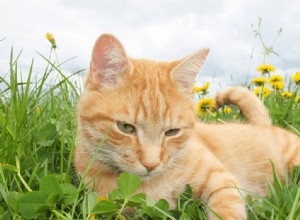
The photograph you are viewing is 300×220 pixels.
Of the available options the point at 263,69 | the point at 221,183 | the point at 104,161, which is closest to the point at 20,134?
the point at 104,161

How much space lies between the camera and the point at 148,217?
84.5 inches

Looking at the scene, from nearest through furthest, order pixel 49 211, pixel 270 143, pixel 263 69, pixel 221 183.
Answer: pixel 49 211
pixel 221 183
pixel 270 143
pixel 263 69

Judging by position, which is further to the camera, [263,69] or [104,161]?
[263,69]

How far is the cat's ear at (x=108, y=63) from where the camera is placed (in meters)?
2.14

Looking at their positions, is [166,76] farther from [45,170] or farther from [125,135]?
[45,170]

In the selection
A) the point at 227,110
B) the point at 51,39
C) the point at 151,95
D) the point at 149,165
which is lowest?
the point at 227,110

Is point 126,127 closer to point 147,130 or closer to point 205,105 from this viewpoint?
point 147,130

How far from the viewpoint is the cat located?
6.97 ft

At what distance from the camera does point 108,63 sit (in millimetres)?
2232

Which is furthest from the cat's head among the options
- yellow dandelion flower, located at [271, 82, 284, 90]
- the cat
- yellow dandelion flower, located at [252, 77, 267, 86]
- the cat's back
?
yellow dandelion flower, located at [271, 82, 284, 90]

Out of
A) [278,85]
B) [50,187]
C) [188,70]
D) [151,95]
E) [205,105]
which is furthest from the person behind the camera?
[278,85]

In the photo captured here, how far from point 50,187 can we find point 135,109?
0.52 meters

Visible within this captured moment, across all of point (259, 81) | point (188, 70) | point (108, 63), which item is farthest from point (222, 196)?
point (259, 81)

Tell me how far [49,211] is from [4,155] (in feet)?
1.41
